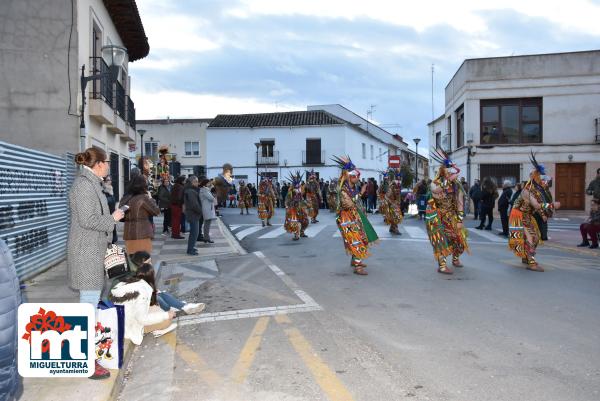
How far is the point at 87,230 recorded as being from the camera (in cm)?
455

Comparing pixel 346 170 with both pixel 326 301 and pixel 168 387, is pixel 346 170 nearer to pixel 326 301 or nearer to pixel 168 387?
pixel 326 301

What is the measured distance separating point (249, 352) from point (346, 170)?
5061 millimetres

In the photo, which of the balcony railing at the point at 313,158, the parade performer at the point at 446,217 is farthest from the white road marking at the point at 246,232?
the balcony railing at the point at 313,158

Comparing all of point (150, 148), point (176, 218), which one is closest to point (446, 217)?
point (176, 218)

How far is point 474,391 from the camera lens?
4035 millimetres

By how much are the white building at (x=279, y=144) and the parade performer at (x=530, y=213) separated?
38.0m

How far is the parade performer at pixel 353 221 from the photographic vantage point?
30.1 feet

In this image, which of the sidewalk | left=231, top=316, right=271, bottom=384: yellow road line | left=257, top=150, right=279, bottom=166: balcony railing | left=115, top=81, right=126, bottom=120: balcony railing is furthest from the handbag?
left=257, top=150, right=279, bottom=166: balcony railing

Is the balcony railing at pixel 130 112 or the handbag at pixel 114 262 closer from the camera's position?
the handbag at pixel 114 262

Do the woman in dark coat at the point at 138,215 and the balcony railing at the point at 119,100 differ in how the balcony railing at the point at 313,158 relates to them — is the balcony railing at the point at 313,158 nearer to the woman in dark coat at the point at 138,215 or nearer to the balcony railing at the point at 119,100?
the balcony railing at the point at 119,100

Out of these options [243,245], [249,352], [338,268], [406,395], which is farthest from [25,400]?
[243,245]

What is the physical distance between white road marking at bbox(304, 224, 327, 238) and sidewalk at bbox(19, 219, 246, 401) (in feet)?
7.47

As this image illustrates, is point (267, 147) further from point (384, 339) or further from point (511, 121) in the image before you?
point (384, 339)

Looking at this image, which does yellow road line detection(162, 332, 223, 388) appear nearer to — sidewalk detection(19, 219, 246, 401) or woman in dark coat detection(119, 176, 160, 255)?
A: sidewalk detection(19, 219, 246, 401)
